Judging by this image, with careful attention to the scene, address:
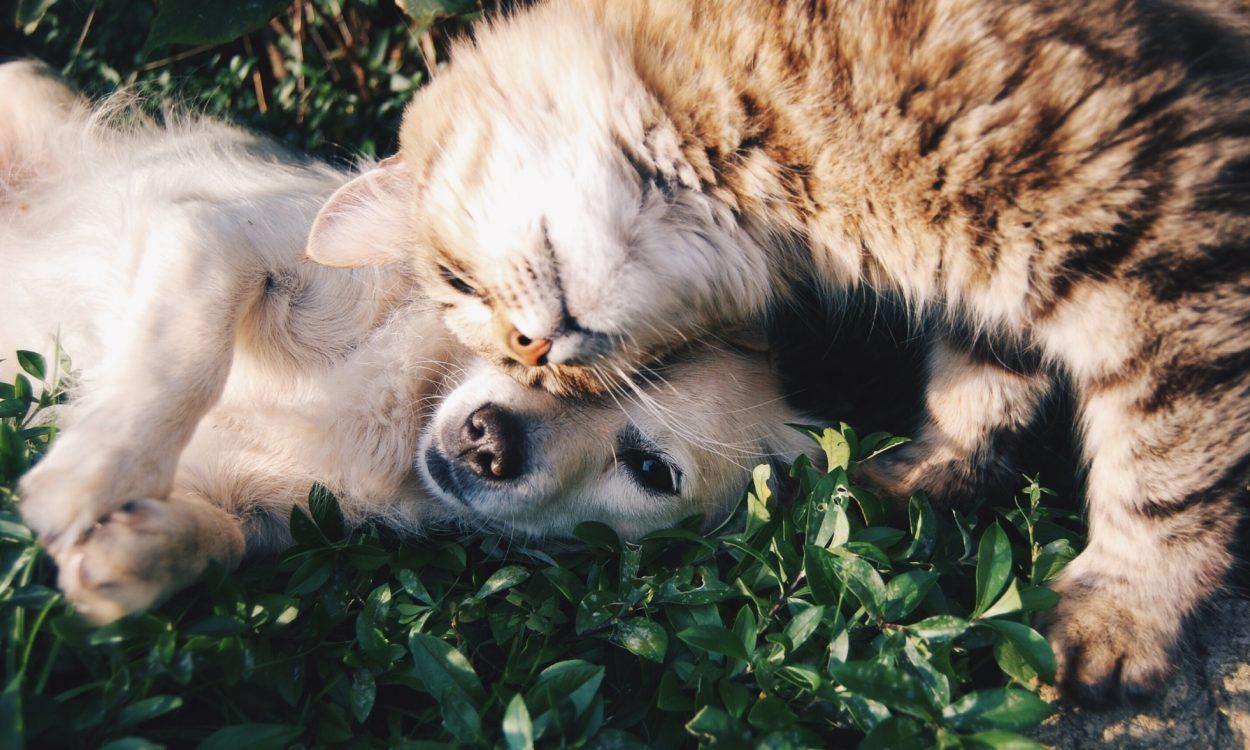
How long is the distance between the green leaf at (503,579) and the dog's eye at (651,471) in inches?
20.3

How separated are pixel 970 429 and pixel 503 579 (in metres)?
1.34

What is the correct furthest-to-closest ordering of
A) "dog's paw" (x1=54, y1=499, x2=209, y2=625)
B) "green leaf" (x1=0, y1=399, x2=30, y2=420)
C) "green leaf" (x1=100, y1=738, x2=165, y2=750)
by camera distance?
1. "green leaf" (x1=0, y1=399, x2=30, y2=420)
2. "dog's paw" (x1=54, y1=499, x2=209, y2=625)
3. "green leaf" (x1=100, y1=738, x2=165, y2=750)

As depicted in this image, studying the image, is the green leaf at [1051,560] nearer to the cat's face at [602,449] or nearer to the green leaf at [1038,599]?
the green leaf at [1038,599]

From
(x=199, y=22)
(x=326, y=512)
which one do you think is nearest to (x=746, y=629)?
(x=326, y=512)

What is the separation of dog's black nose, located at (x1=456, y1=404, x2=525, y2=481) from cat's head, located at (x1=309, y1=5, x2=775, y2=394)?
140 mm

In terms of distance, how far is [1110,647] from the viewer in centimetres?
207

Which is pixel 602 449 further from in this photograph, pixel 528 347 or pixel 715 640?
pixel 715 640

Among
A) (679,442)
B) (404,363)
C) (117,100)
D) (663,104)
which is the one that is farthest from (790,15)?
(117,100)

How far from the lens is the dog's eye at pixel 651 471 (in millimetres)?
2701

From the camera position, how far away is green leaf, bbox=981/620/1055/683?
188 centimetres

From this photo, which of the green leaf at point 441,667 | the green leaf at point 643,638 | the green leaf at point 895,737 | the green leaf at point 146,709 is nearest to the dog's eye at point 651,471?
the green leaf at point 643,638

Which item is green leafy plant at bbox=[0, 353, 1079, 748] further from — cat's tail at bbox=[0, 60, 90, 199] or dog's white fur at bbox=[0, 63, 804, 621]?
cat's tail at bbox=[0, 60, 90, 199]

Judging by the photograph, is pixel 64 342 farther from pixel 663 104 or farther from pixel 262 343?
pixel 663 104

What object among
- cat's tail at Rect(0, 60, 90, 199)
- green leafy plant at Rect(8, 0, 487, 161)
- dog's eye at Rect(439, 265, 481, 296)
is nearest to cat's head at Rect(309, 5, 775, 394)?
dog's eye at Rect(439, 265, 481, 296)
